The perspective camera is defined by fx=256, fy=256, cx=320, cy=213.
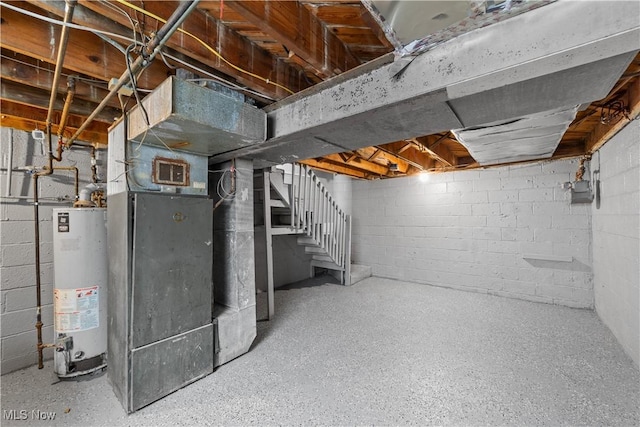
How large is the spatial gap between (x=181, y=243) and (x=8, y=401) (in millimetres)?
1520

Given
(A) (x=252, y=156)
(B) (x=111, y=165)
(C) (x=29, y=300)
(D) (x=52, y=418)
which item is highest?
(A) (x=252, y=156)

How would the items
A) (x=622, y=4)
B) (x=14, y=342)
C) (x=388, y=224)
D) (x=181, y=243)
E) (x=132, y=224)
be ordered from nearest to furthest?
1. (x=622, y=4)
2. (x=132, y=224)
3. (x=181, y=243)
4. (x=14, y=342)
5. (x=388, y=224)

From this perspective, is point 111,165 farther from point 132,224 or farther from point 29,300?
point 29,300

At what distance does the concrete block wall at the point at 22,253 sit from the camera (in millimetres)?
2072

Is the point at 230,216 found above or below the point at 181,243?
above

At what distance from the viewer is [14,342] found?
2.09 metres

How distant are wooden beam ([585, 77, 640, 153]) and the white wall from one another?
0.21ft

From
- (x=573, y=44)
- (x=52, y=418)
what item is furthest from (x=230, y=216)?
(x=573, y=44)

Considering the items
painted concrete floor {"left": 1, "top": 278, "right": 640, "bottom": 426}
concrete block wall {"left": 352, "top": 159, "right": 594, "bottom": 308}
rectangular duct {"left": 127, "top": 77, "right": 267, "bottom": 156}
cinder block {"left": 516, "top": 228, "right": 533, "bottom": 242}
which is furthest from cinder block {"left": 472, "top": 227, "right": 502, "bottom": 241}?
rectangular duct {"left": 127, "top": 77, "right": 267, "bottom": 156}

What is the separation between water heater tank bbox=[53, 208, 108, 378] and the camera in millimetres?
1924

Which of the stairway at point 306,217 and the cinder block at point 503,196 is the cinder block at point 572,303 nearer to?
the cinder block at point 503,196

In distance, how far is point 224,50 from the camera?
4.62 ft

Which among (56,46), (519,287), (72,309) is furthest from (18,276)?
(519,287)

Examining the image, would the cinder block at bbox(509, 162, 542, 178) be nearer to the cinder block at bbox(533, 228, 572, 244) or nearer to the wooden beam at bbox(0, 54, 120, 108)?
the cinder block at bbox(533, 228, 572, 244)
